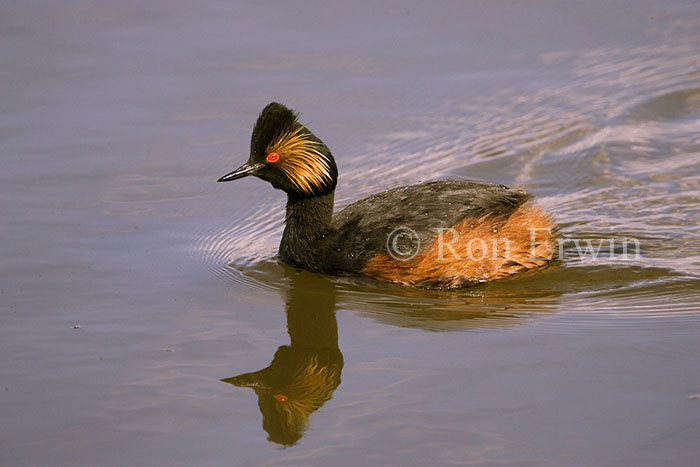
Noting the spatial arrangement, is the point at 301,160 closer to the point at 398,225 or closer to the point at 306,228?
the point at 306,228

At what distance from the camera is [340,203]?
877 cm

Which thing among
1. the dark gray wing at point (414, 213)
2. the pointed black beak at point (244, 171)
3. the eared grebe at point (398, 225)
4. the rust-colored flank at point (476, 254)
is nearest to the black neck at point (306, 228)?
the eared grebe at point (398, 225)

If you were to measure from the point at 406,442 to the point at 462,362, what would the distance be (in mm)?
901

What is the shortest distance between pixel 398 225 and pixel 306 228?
0.74m

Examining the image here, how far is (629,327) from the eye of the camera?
6.18 metres

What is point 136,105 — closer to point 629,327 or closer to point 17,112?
point 17,112

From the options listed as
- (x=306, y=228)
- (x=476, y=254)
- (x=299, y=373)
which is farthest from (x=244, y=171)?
(x=299, y=373)

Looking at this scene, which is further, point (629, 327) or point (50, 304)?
point (50, 304)

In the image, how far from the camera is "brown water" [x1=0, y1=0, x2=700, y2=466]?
5.10 metres

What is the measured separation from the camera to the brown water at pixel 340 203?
5102 mm

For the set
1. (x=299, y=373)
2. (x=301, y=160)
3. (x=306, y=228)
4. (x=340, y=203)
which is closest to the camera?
(x=299, y=373)

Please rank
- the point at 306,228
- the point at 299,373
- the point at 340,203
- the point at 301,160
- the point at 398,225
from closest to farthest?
the point at 299,373, the point at 398,225, the point at 301,160, the point at 306,228, the point at 340,203

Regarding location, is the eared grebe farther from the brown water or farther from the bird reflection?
the bird reflection

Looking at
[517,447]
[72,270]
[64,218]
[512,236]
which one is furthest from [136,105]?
[517,447]
